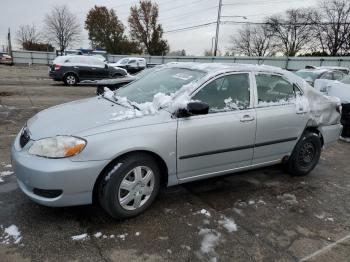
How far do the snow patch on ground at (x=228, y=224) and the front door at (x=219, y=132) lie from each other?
1.85 ft

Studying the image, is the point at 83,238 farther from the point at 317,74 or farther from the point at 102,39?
the point at 102,39

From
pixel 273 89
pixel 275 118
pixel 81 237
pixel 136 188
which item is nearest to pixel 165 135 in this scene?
pixel 136 188

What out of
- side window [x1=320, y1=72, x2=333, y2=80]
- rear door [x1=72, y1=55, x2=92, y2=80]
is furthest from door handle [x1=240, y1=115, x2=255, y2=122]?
rear door [x1=72, y1=55, x2=92, y2=80]

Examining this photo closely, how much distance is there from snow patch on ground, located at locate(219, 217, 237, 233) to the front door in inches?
22.2

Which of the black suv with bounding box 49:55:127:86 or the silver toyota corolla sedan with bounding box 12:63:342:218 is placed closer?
the silver toyota corolla sedan with bounding box 12:63:342:218

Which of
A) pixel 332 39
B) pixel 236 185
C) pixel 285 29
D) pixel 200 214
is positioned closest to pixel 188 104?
pixel 200 214

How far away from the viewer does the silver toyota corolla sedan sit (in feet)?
9.75

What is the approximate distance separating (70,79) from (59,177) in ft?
45.9

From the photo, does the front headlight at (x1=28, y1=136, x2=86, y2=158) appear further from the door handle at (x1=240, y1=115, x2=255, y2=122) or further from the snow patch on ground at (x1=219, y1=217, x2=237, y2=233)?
the door handle at (x1=240, y1=115, x2=255, y2=122)

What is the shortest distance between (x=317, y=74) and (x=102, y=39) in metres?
54.2

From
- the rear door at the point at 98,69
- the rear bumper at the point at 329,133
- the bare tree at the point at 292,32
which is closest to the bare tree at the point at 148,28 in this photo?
the bare tree at the point at 292,32

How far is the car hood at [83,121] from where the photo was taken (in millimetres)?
3092

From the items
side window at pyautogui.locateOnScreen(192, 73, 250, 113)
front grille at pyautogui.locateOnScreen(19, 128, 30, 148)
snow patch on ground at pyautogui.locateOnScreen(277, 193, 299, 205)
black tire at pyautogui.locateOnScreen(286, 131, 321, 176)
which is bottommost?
snow patch on ground at pyautogui.locateOnScreen(277, 193, 299, 205)

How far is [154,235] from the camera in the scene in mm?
3098
